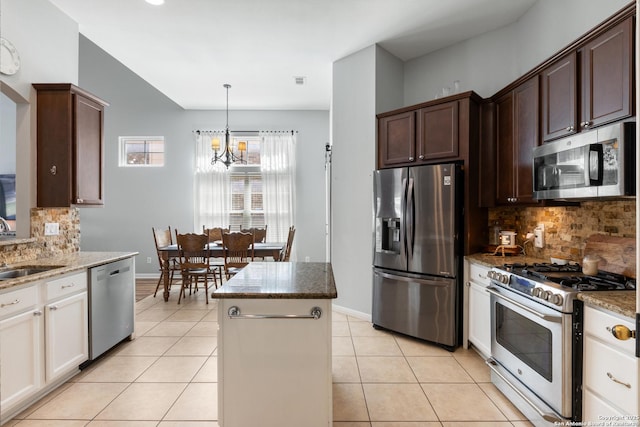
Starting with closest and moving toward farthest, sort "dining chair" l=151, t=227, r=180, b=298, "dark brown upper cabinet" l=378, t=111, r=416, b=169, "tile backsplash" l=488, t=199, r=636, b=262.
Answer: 1. "tile backsplash" l=488, t=199, r=636, b=262
2. "dark brown upper cabinet" l=378, t=111, r=416, b=169
3. "dining chair" l=151, t=227, r=180, b=298

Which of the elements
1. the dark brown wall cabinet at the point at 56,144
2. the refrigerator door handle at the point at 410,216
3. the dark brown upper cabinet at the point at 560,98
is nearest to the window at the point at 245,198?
the dark brown wall cabinet at the point at 56,144

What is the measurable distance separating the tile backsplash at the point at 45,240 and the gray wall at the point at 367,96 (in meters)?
2.76

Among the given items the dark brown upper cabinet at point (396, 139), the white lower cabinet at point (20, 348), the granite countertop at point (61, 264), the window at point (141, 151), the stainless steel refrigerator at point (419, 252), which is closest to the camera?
the white lower cabinet at point (20, 348)

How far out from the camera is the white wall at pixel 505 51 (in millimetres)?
2518

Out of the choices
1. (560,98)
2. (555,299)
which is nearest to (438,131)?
(560,98)

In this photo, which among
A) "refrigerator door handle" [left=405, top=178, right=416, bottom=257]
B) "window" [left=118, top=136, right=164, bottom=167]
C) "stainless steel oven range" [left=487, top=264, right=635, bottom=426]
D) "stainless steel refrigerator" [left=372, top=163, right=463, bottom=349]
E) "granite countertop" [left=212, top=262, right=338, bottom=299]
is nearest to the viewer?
"granite countertop" [left=212, top=262, right=338, bottom=299]

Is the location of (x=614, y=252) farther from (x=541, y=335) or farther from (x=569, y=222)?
(x=541, y=335)

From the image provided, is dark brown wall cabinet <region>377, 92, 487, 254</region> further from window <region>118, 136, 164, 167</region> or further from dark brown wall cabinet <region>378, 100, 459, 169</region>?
window <region>118, 136, 164, 167</region>

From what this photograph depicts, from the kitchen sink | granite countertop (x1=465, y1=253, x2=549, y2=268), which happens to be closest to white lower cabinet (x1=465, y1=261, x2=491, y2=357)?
granite countertop (x1=465, y1=253, x2=549, y2=268)

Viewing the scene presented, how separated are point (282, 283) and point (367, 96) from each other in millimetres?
2808

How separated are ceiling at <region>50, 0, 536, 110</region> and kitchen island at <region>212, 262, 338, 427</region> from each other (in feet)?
9.08

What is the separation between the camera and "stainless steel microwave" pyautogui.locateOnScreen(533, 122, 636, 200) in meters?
1.70

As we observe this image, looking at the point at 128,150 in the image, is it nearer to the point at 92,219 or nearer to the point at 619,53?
the point at 92,219

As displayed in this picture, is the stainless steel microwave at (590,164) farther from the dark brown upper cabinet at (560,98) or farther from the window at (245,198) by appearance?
the window at (245,198)
